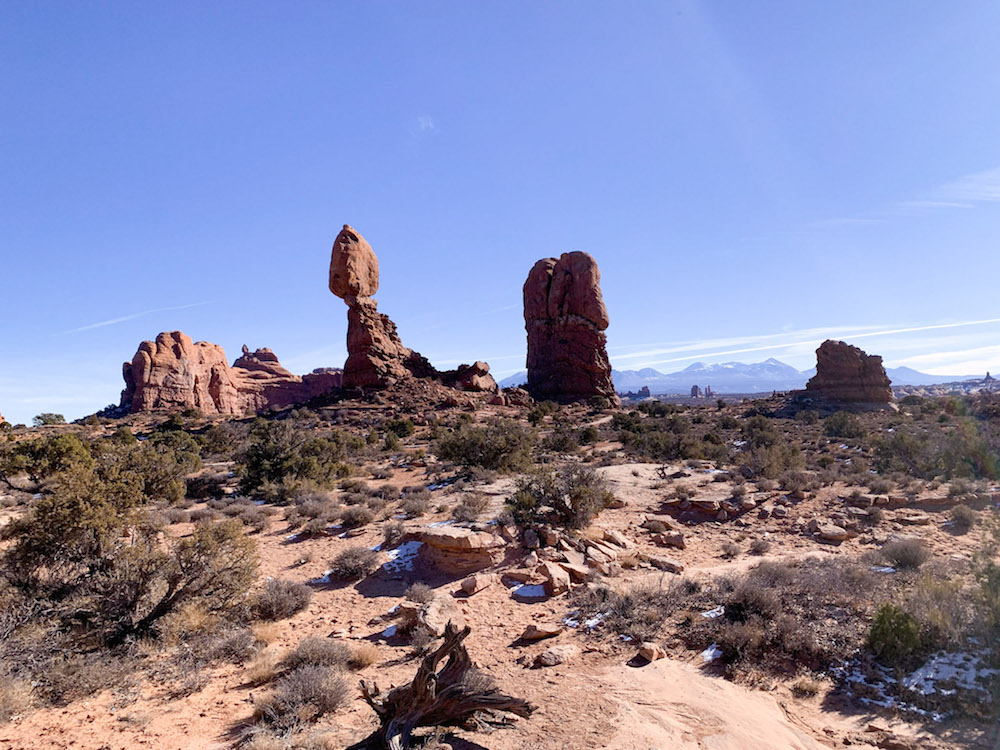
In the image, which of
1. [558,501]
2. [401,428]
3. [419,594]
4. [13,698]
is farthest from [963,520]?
[401,428]

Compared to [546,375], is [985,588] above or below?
below

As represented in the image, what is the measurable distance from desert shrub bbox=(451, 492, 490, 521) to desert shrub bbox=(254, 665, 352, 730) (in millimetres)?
6064

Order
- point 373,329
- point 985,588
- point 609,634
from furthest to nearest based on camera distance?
point 373,329 < point 609,634 < point 985,588

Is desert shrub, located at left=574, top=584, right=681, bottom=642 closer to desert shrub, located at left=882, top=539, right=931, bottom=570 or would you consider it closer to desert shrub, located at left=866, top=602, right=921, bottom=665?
desert shrub, located at left=866, top=602, right=921, bottom=665

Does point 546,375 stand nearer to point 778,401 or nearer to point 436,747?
point 778,401

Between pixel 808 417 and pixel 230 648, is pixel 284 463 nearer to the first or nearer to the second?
pixel 230 648

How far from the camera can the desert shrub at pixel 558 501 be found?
35.6ft

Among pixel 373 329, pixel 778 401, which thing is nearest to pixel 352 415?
pixel 373 329

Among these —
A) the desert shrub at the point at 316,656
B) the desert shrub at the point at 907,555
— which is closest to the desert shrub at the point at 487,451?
the desert shrub at the point at 907,555

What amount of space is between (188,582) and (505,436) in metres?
12.9

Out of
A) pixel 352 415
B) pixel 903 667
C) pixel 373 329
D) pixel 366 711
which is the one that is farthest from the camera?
pixel 373 329

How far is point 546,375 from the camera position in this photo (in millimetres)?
52219

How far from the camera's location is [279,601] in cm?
732

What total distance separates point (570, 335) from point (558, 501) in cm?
4089
